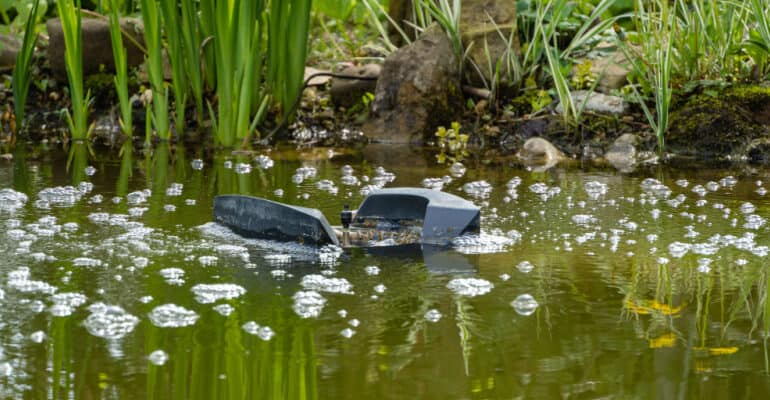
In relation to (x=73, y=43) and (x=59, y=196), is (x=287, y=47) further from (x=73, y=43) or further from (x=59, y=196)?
(x=59, y=196)

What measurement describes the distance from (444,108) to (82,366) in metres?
4.38

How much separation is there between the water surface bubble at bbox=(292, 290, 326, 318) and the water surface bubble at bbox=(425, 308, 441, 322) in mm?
235

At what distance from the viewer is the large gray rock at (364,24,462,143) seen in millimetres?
5949

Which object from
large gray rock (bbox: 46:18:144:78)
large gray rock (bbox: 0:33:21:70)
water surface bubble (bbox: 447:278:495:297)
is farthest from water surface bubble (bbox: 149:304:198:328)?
large gray rock (bbox: 0:33:21:70)

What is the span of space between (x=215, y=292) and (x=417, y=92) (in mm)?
3693

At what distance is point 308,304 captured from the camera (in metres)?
2.30

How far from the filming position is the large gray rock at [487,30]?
6.19 m

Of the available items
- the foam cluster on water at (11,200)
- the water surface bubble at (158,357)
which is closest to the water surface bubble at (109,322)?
the water surface bubble at (158,357)

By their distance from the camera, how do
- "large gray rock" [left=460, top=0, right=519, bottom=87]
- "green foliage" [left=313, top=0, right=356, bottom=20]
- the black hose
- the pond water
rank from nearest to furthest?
the pond water, the black hose, "large gray rock" [left=460, top=0, right=519, bottom=87], "green foliage" [left=313, top=0, right=356, bottom=20]

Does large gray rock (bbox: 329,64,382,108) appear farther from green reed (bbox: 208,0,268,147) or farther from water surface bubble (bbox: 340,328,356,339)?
water surface bubble (bbox: 340,328,356,339)

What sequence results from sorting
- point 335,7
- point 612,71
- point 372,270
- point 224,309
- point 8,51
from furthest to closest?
point 335,7 → point 8,51 → point 612,71 → point 372,270 → point 224,309

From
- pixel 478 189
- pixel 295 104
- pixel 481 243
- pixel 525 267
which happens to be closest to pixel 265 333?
pixel 525 267

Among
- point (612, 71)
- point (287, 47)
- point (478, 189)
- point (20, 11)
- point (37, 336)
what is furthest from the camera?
point (20, 11)

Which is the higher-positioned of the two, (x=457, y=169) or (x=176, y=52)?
(x=176, y=52)
